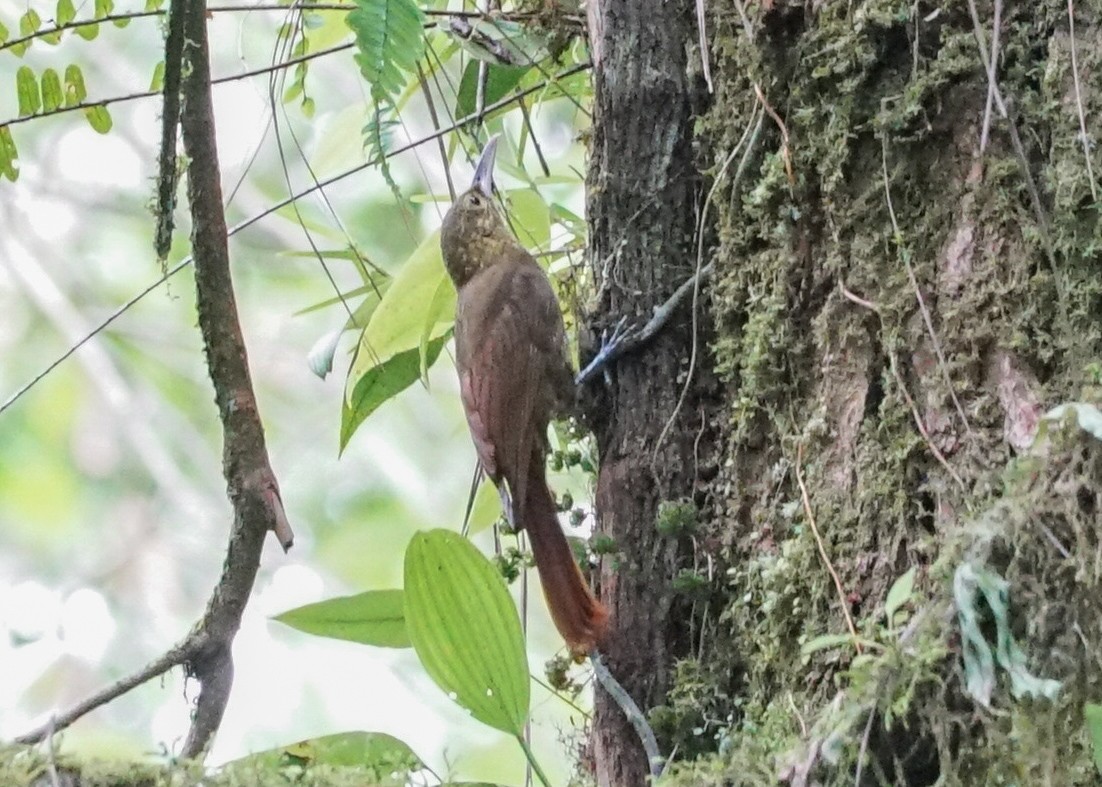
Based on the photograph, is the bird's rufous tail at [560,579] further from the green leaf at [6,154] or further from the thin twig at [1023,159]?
the green leaf at [6,154]

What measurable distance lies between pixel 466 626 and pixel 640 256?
2.22 ft

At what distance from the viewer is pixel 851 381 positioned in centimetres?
135

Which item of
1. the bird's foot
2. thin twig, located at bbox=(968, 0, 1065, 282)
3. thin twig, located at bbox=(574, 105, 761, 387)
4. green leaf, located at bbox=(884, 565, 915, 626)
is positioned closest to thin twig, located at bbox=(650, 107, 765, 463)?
thin twig, located at bbox=(574, 105, 761, 387)

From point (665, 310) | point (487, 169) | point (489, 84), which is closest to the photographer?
point (665, 310)

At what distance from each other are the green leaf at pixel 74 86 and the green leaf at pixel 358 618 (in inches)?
38.9

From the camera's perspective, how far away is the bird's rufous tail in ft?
5.16

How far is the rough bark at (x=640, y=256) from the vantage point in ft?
5.19

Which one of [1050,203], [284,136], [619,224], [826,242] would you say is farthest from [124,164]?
[1050,203]

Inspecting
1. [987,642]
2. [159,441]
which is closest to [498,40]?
[987,642]

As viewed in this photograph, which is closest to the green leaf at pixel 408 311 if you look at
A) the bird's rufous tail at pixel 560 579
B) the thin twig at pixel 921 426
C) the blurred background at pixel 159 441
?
the bird's rufous tail at pixel 560 579

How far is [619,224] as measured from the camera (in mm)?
1696

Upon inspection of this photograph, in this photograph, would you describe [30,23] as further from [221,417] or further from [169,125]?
[221,417]

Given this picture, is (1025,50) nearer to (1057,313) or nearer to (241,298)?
(1057,313)

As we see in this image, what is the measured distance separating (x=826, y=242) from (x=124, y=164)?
11.0 ft
